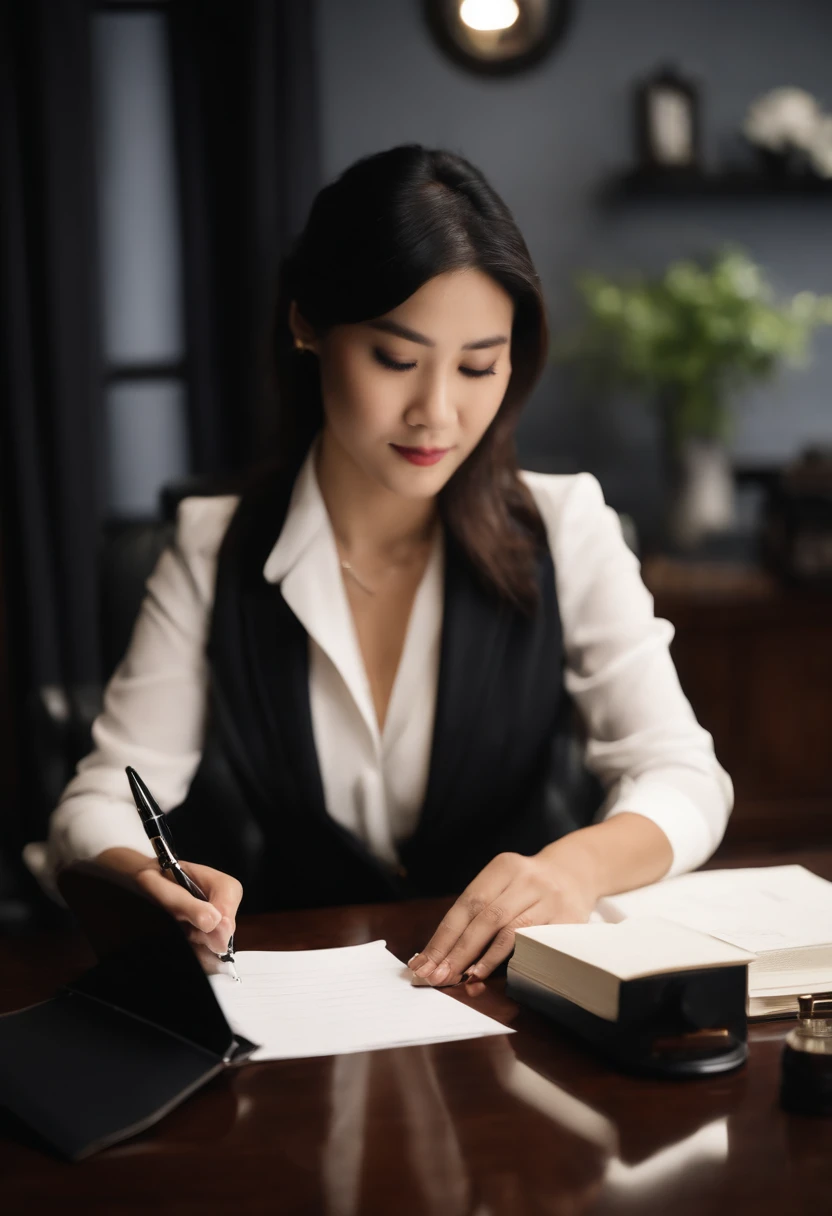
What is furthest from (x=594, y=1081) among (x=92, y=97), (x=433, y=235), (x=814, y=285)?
(x=814, y=285)

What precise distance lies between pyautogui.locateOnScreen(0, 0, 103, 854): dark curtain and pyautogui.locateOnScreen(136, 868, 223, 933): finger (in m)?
2.32

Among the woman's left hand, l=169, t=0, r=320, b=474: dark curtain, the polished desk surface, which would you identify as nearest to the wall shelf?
l=169, t=0, r=320, b=474: dark curtain

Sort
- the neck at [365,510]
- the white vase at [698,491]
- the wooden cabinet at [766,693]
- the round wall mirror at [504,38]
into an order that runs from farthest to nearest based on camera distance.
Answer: the round wall mirror at [504,38] → the white vase at [698,491] → the wooden cabinet at [766,693] → the neck at [365,510]

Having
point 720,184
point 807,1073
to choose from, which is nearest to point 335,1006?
point 807,1073

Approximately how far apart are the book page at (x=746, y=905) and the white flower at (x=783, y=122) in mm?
2744

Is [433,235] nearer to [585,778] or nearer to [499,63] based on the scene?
[585,778]

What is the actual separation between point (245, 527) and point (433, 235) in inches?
18.5

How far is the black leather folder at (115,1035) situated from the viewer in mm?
768

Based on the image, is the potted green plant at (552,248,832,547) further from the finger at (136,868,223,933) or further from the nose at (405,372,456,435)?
the finger at (136,868,223,933)

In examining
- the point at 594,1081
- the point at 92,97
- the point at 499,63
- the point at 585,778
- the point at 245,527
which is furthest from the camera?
the point at 499,63

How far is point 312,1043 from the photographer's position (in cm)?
89

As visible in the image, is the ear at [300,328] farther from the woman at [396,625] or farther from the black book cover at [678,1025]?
the black book cover at [678,1025]

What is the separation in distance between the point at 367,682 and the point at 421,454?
12.5 inches

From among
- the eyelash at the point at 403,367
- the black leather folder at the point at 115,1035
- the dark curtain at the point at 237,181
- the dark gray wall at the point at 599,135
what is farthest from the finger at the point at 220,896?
the dark gray wall at the point at 599,135
